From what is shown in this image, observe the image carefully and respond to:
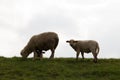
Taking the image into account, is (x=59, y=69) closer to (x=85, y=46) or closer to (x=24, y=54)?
(x=85, y=46)

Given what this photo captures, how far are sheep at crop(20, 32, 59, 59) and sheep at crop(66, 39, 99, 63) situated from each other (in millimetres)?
1488

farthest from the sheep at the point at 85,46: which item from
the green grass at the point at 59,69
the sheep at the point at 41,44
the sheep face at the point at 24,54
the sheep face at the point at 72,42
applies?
the sheep face at the point at 24,54

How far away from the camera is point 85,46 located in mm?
31750

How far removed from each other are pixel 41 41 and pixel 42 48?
24.4 inches

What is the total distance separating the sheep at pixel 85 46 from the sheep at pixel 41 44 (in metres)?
1.49

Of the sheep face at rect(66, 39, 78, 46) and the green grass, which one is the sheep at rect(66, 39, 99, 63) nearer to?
the sheep face at rect(66, 39, 78, 46)

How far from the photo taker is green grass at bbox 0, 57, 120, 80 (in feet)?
88.9

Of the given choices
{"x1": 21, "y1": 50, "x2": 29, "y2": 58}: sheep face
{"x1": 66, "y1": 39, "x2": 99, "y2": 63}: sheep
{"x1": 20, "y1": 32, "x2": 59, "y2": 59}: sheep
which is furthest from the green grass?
{"x1": 21, "y1": 50, "x2": 29, "y2": 58}: sheep face

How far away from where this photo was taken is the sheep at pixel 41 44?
109 feet

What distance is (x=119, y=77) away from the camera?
2694 cm

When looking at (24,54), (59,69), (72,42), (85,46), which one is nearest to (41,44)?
(24,54)

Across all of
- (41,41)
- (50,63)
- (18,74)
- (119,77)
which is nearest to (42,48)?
(41,41)

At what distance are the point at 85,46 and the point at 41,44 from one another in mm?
3728

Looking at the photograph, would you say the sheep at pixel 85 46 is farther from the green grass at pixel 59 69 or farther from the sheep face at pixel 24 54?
the sheep face at pixel 24 54
